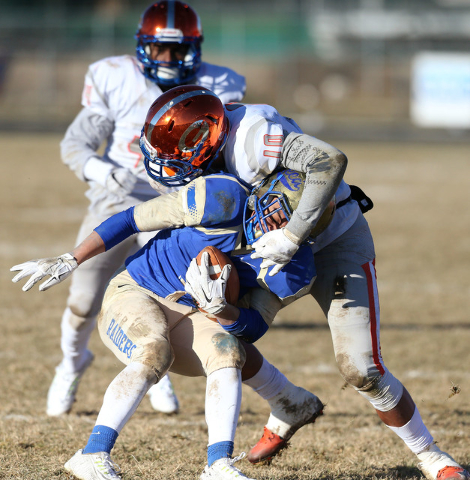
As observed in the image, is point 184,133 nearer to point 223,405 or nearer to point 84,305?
point 223,405

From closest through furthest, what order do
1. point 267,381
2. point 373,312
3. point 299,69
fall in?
point 373,312 < point 267,381 < point 299,69

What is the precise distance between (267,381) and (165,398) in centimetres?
112

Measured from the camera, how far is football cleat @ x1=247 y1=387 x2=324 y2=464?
3.56 meters

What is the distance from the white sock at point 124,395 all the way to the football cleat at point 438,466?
132 cm

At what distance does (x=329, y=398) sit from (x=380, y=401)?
1.44 metres

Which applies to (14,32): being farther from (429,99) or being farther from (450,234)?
(450,234)

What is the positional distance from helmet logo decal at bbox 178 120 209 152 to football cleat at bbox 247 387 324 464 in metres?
1.31

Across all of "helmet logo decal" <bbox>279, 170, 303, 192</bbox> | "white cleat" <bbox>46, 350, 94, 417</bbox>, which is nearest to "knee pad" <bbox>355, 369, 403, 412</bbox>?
"helmet logo decal" <bbox>279, 170, 303, 192</bbox>

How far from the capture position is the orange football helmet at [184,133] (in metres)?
3.06

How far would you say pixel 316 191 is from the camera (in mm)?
2879

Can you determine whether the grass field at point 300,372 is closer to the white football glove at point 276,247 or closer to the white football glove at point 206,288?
the white football glove at point 206,288

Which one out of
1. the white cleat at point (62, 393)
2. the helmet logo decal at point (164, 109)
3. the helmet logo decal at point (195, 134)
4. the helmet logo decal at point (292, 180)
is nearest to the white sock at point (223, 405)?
the helmet logo decal at point (292, 180)

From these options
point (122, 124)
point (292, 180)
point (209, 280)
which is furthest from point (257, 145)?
point (122, 124)

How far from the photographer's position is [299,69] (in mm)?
24906
